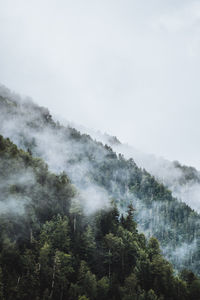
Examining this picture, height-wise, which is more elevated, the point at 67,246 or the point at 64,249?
the point at 67,246

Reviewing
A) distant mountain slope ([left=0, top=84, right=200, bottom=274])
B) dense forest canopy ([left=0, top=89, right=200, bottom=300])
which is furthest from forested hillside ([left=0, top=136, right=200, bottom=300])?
distant mountain slope ([left=0, top=84, right=200, bottom=274])

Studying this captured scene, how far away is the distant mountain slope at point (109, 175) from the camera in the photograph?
145788mm

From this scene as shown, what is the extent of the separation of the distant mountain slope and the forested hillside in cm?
6598

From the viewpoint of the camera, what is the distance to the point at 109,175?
179 m

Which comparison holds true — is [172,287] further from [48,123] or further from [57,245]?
[48,123]

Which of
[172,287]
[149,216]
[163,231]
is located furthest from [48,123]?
[172,287]

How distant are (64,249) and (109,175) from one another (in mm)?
121669

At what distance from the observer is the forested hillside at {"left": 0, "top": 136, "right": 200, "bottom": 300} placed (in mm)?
49938

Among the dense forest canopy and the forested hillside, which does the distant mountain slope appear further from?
the forested hillside

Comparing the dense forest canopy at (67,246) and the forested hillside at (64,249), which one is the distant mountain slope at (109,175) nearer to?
the dense forest canopy at (67,246)

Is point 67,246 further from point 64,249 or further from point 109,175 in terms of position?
point 109,175

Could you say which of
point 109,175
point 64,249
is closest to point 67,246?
point 64,249

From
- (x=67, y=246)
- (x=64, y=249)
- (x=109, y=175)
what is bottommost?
(x=64, y=249)

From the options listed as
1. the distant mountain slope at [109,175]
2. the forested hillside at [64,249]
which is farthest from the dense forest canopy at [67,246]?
the distant mountain slope at [109,175]
